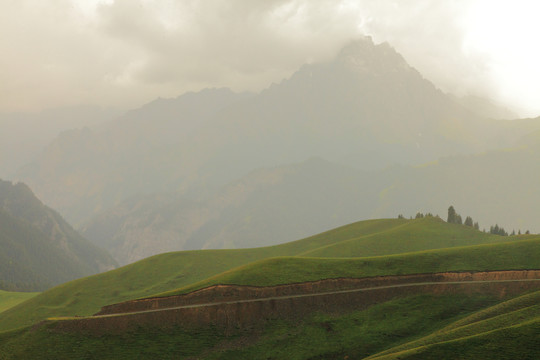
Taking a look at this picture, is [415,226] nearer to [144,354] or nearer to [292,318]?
[292,318]

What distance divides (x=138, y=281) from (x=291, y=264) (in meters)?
61.1

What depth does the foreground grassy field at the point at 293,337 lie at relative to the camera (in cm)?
5250

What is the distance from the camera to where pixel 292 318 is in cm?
6278

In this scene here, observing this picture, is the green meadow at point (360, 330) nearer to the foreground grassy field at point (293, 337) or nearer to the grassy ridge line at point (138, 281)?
the foreground grassy field at point (293, 337)

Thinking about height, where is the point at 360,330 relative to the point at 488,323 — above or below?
below

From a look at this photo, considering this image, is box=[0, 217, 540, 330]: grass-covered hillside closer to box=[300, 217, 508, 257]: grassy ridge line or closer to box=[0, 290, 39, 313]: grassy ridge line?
box=[300, 217, 508, 257]: grassy ridge line

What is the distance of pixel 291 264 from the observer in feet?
262

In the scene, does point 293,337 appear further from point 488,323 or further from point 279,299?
point 488,323

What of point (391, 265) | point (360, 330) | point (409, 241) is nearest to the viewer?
point (360, 330)

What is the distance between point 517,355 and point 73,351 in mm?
50975

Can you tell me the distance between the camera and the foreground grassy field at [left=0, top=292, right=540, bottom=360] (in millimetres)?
52500

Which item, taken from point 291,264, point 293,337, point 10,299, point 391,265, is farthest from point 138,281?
point 10,299

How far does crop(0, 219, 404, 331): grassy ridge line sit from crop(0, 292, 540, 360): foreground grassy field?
4555 centimetres

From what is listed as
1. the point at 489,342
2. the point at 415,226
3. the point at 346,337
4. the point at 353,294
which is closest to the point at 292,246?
the point at 415,226
